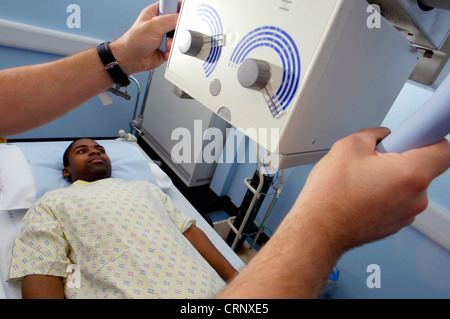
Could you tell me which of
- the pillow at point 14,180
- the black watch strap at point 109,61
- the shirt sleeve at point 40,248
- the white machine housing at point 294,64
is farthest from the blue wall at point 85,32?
the white machine housing at point 294,64

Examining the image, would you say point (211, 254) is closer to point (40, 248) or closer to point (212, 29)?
point (40, 248)

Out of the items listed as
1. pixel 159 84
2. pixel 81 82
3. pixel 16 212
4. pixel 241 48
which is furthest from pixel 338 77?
pixel 159 84

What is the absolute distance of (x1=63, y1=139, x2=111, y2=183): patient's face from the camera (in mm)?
1487

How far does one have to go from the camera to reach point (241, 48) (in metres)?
0.45

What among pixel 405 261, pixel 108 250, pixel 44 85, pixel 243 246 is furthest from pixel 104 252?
pixel 405 261

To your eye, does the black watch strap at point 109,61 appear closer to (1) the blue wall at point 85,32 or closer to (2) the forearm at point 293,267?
(2) the forearm at point 293,267

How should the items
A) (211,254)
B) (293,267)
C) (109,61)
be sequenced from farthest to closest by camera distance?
(211,254), (109,61), (293,267)

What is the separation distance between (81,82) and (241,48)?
22.8 inches

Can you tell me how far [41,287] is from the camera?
0.92 m

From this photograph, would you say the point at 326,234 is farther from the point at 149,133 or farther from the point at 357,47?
the point at 149,133

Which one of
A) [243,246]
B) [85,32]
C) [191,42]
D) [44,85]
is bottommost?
[243,246]

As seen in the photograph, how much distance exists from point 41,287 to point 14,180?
0.66m

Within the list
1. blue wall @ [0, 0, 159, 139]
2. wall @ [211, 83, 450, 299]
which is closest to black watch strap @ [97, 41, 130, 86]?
wall @ [211, 83, 450, 299]

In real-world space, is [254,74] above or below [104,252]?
above
